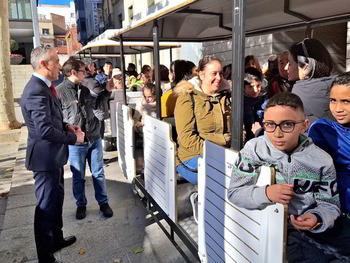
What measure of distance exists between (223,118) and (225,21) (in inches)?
80.8

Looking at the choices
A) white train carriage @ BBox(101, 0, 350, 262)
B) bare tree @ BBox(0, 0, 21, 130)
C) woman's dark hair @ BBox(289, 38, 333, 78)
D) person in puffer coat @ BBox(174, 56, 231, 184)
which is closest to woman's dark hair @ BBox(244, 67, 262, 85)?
person in puffer coat @ BBox(174, 56, 231, 184)

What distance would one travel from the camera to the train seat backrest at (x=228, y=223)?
5.46 feet

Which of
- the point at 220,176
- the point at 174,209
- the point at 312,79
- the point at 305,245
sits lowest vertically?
the point at 174,209

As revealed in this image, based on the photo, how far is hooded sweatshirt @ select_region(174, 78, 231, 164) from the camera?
2.92 metres

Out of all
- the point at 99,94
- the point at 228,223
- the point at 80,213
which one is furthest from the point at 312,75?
the point at 99,94

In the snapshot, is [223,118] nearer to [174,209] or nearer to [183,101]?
[183,101]

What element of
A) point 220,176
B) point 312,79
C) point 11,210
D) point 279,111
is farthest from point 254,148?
point 11,210

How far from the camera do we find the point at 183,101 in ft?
9.65

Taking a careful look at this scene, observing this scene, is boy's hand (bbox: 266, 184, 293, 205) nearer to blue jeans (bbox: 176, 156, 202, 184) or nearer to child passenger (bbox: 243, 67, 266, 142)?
blue jeans (bbox: 176, 156, 202, 184)

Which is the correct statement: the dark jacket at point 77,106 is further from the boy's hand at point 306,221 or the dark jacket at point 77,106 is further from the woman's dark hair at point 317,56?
the boy's hand at point 306,221

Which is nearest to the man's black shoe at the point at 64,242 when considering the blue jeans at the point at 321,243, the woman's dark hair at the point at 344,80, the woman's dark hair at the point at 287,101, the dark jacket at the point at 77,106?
the dark jacket at the point at 77,106

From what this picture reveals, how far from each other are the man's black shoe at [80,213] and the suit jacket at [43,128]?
132 cm

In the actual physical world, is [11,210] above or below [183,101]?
below

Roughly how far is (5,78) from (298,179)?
10.2 m
